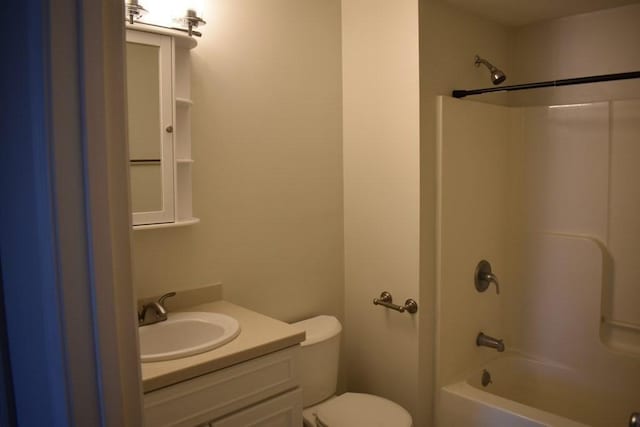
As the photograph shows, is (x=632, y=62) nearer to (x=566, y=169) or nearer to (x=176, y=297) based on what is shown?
(x=566, y=169)

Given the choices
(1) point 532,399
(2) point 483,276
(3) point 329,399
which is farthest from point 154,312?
(1) point 532,399

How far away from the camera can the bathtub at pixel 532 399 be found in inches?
78.2

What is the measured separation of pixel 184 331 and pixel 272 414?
481 millimetres

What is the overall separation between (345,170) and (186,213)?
96 cm

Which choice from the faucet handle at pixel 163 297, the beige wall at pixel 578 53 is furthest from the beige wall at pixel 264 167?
the beige wall at pixel 578 53

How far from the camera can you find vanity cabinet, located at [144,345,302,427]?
1388 millimetres

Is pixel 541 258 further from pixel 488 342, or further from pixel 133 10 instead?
pixel 133 10

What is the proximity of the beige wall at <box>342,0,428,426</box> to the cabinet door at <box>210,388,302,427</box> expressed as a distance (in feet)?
2.33

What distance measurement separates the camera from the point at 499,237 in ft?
8.72

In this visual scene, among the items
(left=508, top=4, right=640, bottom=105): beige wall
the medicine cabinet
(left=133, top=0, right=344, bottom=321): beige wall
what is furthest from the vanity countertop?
(left=508, top=4, right=640, bottom=105): beige wall

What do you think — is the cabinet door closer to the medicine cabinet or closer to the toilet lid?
the toilet lid

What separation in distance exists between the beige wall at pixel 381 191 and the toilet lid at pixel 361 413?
0.66 feet

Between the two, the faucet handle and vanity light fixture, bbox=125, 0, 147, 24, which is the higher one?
vanity light fixture, bbox=125, 0, 147, 24

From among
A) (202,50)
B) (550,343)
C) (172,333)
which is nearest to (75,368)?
(172,333)
